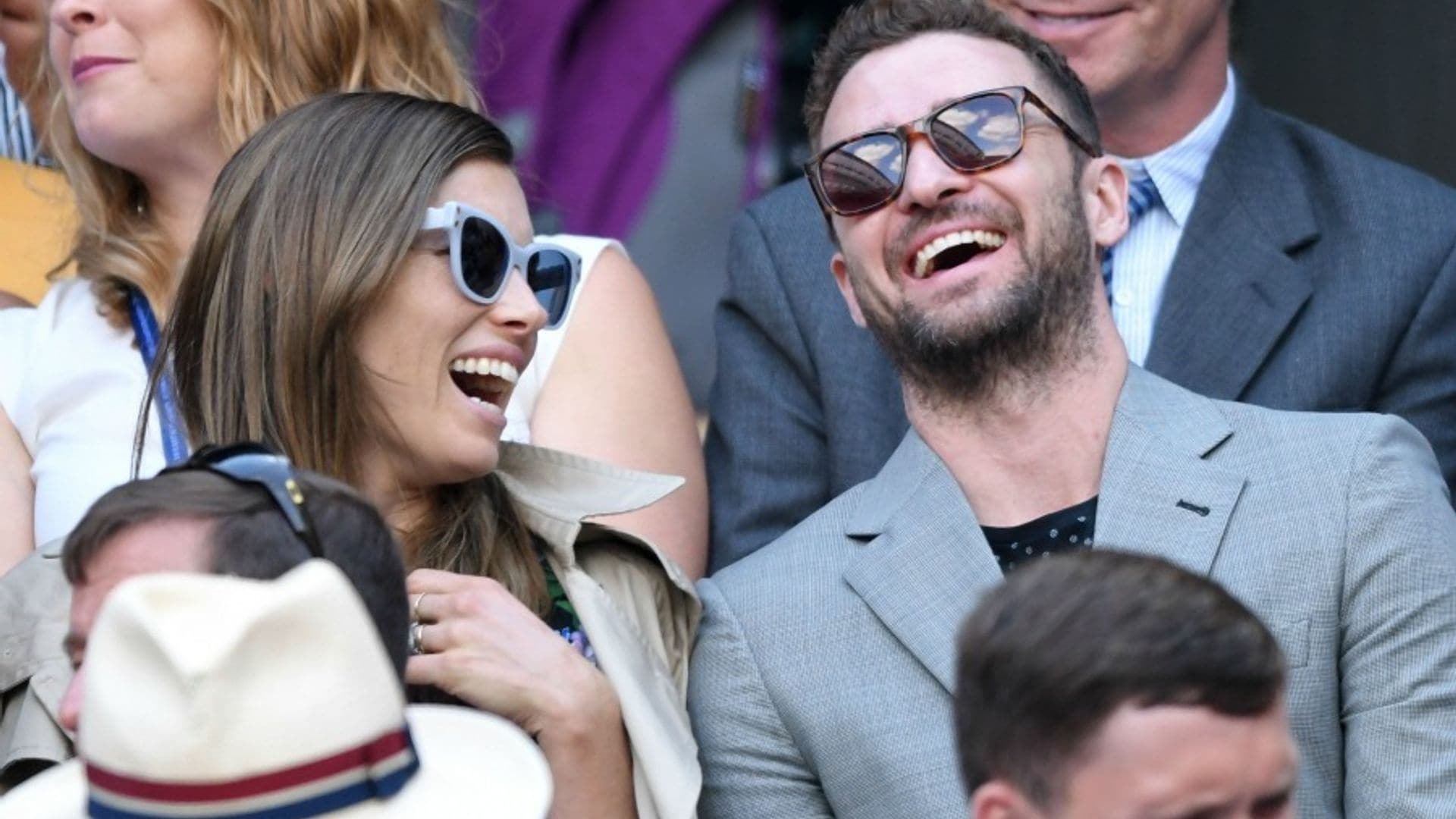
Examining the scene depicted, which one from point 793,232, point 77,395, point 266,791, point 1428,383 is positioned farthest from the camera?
point 793,232

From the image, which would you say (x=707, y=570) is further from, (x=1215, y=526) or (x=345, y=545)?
(x=345, y=545)

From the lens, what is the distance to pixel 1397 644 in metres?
3.10

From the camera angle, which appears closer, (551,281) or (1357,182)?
(551,281)

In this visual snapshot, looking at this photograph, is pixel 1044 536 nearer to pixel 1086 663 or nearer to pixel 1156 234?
pixel 1156 234

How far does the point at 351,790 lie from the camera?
83.3 inches

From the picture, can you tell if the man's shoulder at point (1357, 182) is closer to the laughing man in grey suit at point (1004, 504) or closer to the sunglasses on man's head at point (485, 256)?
the laughing man in grey suit at point (1004, 504)

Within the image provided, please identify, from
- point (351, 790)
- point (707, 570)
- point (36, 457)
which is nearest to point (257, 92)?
point (36, 457)

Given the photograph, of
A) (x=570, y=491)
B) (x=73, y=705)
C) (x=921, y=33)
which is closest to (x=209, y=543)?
(x=73, y=705)

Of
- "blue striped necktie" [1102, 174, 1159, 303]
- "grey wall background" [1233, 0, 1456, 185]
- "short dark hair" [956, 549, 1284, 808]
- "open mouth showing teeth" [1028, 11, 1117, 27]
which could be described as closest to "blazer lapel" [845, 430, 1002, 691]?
"blue striped necktie" [1102, 174, 1159, 303]

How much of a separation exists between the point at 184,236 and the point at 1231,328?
1658mm

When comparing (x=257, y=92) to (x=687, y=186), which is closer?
(x=257, y=92)

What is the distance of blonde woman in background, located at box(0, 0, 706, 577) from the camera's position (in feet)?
12.1

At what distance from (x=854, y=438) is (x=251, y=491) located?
157 centimetres

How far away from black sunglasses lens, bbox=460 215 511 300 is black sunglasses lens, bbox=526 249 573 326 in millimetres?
74
